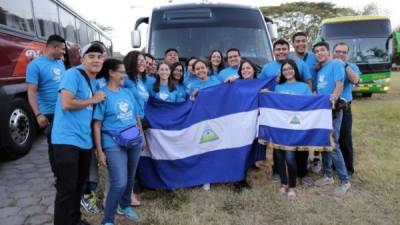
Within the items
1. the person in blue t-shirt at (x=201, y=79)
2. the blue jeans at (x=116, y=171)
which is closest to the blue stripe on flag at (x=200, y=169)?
the person in blue t-shirt at (x=201, y=79)

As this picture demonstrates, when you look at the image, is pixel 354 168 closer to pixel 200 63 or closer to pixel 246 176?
pixel 246 176

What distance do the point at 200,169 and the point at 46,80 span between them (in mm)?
2223

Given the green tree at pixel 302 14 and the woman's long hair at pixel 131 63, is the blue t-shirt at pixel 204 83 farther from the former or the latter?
the green tree at pixel 302 14

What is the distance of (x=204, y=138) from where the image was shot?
4.99 m

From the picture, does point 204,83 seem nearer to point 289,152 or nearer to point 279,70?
point 279,70

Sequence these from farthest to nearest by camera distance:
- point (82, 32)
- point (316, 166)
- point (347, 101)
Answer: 1. point (82, 32)
2. point (316, 166)
3. point (347, 101)

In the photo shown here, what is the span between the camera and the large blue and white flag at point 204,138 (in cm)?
492

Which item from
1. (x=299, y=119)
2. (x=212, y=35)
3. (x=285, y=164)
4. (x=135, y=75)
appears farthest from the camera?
(x=212, y=35)

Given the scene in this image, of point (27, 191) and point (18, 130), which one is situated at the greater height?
point (18, 130)

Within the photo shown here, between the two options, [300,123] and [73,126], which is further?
[300,123]

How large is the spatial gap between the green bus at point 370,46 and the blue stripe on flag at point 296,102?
34.4 ft

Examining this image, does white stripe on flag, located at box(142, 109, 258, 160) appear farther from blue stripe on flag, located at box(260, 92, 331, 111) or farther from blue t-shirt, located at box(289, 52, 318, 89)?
blue t-shirt, located at box(289, 52, 318, 89)

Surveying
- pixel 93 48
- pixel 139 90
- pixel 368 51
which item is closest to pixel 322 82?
pixel 139 90

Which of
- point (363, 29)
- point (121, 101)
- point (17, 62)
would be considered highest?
point (363, 29)
